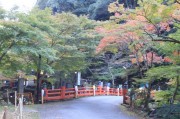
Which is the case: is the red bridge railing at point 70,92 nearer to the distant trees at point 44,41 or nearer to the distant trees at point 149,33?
the distant trees at point 44,41

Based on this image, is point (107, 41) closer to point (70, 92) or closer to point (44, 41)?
point (44, 41)

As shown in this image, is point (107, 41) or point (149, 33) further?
point (107, 41)

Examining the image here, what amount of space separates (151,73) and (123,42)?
4.26 m

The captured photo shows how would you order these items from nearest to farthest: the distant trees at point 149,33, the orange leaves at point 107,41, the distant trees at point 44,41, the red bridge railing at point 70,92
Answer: the distant trees at point 149,33 < the distant trees at point 44,41 < the orange leaves at point 107,41 < the red bridge railing at point 70,92

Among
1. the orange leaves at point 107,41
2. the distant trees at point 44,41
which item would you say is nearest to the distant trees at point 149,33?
the orange leaves at point 107,41

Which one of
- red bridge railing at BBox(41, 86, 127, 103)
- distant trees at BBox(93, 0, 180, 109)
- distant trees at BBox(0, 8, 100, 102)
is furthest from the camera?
red bridge railing at BBox(41, 86, 127, 103)

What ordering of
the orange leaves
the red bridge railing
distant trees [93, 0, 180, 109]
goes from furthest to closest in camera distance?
the red bridge railing
the orange leaves
distant trees [93, 0, 180, 109]

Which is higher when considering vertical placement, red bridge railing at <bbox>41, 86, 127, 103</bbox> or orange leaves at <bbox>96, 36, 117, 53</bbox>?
orange leaves at <bbox>96, 36, 117, 53</bbox>

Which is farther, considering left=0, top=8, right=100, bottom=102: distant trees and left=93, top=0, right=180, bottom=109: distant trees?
left=0, top=8, right=100, bottom=102: distant trees

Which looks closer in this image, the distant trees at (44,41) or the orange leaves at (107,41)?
the distant trees at (44,41)

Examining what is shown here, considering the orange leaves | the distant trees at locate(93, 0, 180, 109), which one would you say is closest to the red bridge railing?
the distant trees at locate(93, 0, 180, 109)

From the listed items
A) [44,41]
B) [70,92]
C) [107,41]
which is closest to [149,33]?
[107,41]

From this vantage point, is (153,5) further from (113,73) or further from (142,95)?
(113,73)

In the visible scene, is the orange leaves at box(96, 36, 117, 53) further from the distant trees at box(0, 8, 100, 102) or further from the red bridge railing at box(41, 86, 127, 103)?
the red bridge railing at box(41, 86, 127, 103)
